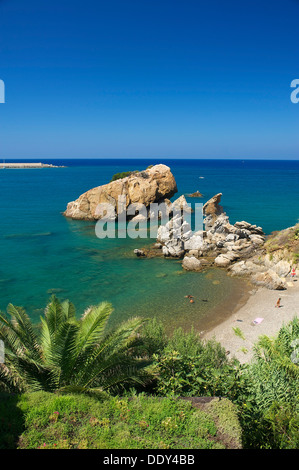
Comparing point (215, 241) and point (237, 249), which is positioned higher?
point (215, 241)

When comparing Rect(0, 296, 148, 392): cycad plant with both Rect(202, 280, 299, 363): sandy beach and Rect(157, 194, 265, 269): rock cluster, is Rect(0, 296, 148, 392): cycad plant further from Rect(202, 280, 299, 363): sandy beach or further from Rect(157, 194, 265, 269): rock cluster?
Rect(157, 194, 265, 269): rock cluster

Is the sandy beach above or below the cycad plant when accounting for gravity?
below

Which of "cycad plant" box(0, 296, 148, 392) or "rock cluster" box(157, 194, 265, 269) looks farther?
"rock cluster" box(157, 194, 265, 269)

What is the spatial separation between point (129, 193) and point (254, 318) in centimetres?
3117

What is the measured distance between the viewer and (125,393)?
24.9ft

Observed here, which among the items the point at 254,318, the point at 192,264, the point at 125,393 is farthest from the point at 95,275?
the point at 125,393

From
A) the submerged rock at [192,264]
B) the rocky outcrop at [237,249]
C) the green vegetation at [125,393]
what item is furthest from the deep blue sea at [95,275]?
the green vegetation at [125,393]

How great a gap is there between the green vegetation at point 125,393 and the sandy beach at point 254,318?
538cm

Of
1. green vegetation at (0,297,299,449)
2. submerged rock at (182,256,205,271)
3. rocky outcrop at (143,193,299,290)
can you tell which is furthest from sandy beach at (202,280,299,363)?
submerged rock at (182,256,205,271)

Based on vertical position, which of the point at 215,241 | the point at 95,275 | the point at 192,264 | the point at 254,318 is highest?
the point at 215,241

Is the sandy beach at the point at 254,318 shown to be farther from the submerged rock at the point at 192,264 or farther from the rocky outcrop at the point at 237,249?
the submerged rock at the point at 192,264

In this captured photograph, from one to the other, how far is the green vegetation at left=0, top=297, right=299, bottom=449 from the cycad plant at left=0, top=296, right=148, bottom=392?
0.03 meters

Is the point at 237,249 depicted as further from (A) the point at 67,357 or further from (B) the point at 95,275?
(A) the point at 67,357

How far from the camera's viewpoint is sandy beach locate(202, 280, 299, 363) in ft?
50.3
